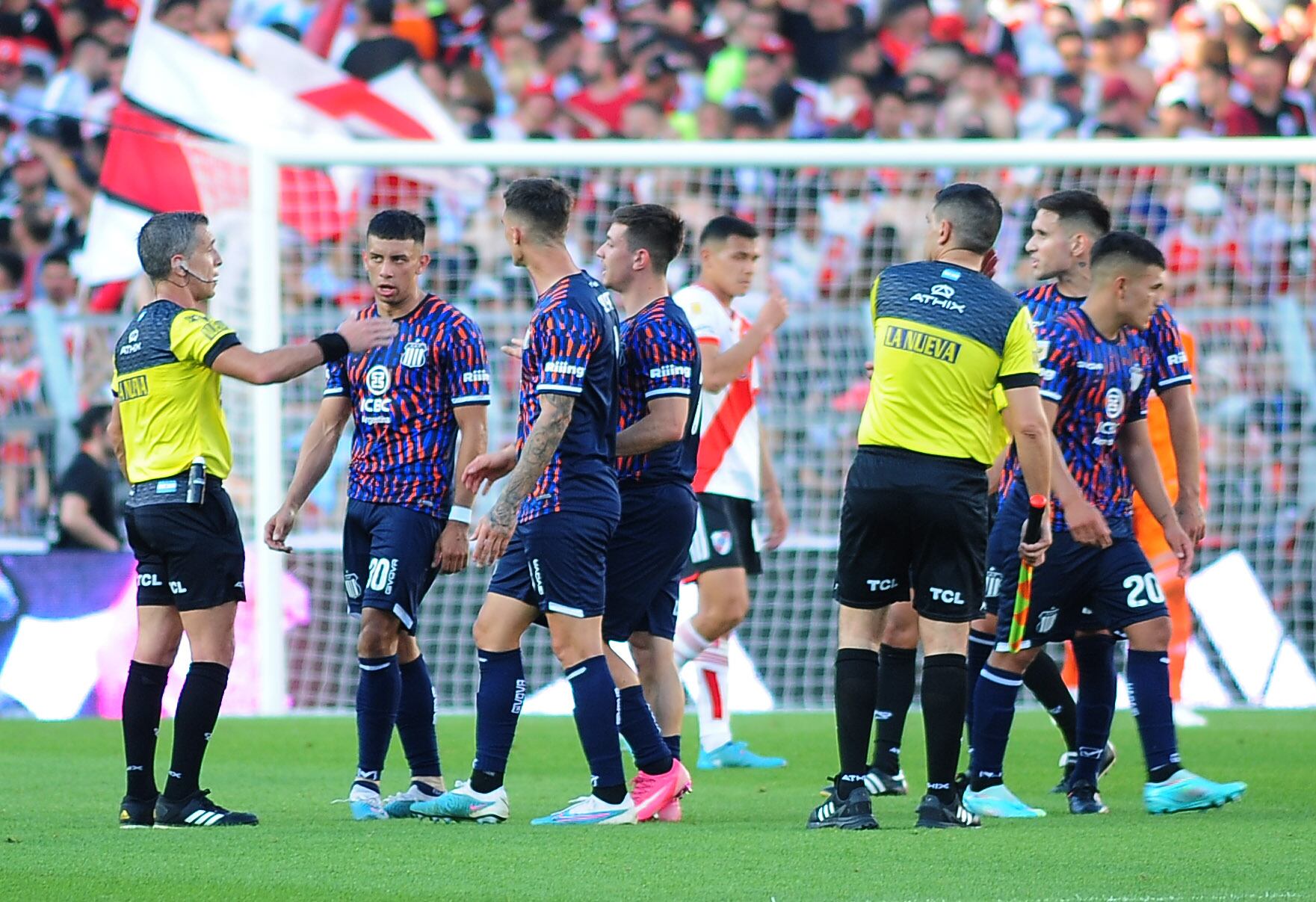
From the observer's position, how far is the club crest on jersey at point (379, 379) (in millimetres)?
6887

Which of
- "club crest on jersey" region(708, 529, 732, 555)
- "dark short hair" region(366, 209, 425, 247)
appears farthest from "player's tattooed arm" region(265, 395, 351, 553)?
"club crest on jersey" region(708, 529, 732, 555)

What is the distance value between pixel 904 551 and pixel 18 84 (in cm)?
1377

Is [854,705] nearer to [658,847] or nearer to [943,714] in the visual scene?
[943,714]

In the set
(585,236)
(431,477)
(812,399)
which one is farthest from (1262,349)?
(431,477)

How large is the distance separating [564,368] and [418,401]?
2.66ft

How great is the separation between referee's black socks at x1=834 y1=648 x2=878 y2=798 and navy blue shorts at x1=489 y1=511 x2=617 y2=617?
869 millimetres

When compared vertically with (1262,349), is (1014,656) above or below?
below

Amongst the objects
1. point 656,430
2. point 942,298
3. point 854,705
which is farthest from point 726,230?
point 854,705

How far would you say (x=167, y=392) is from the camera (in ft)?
21.6

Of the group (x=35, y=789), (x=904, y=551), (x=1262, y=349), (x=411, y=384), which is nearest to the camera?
(x=904, y=551)

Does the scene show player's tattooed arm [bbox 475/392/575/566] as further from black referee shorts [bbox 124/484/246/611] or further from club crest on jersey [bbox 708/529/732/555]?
club crest on jersey [bbox 708/529/732/555]

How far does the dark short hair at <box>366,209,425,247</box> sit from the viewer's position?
6.93 metres

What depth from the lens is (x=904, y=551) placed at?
253 inches

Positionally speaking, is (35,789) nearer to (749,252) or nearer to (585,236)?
(749,252)
